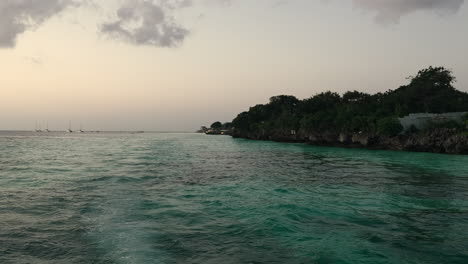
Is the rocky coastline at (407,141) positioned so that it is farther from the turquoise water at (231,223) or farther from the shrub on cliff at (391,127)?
the turquoise water at (231,223)

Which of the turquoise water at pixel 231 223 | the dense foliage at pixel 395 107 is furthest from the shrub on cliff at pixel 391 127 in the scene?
the turquoise water at pixel 231 223

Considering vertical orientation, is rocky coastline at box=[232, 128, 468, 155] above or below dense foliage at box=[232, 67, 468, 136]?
below

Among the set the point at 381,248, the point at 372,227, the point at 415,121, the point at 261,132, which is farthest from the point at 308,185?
the point at 261,132

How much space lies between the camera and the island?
169 ft

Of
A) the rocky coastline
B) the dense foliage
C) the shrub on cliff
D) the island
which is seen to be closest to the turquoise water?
the rocky coastline

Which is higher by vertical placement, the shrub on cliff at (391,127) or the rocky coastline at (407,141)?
the shrub on cliff at (391,127)

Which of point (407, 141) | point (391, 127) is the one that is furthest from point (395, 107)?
point (407, 141)

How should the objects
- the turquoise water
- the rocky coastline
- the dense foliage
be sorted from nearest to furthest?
the turquoise water < the rocky coastline < the dense foliage

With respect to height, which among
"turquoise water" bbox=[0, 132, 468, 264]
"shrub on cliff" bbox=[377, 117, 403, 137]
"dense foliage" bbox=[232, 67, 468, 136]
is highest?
"dense foliage" bbox=[232, 67, 468, 136]

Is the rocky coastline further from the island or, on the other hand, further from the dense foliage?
the dense foliage

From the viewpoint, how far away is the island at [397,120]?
5166cm

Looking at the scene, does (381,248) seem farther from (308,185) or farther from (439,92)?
(439,92)

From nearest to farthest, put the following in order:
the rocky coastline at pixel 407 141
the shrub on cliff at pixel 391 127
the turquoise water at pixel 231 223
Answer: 1. the turquoise water at pixel 231 223
2. the rocky coastline at pixel 407 141
3. the shrub on cliff at pixel 391 127

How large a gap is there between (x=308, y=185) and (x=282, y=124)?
97908mm
